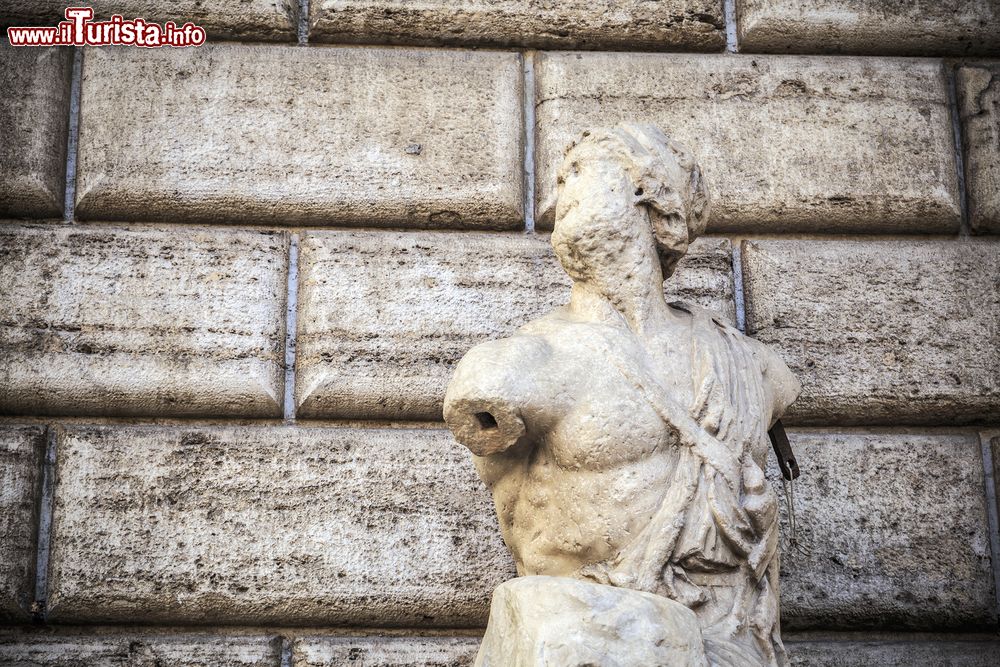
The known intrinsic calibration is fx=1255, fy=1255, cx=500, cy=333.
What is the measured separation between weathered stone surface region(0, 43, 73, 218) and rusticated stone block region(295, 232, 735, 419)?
2.78 feet

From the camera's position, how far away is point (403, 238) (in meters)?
4.09

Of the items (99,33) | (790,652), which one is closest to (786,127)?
(790,652)

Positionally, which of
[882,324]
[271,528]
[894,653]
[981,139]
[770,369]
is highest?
[981,139]

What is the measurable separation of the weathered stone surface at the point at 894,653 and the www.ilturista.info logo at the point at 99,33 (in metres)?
2.80

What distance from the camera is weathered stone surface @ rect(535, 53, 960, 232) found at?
4191 mm

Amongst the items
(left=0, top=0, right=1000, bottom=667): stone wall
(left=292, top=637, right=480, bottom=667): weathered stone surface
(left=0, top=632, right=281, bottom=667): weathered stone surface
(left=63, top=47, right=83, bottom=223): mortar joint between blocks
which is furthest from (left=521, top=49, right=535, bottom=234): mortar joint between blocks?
(left=0, top=632, right=281, bottom=667): weathered stone surface

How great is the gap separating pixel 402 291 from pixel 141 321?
83 centimetres

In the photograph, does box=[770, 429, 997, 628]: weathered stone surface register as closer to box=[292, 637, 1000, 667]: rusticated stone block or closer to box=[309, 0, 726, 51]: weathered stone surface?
box=[292, 637, 1000, 667]: rusticated stone block

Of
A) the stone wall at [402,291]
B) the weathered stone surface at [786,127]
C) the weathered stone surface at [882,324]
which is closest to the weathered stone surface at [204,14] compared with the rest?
the stone wall at [402,291]

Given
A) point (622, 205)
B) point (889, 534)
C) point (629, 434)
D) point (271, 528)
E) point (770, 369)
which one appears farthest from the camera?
point (889, 534)

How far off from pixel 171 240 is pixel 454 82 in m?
1.08

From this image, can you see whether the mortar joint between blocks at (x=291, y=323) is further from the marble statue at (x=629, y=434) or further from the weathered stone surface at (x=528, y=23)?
the marble statue at (x=629, y=434)

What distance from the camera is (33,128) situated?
4.07m

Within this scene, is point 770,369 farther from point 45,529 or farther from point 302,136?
point 45,529
